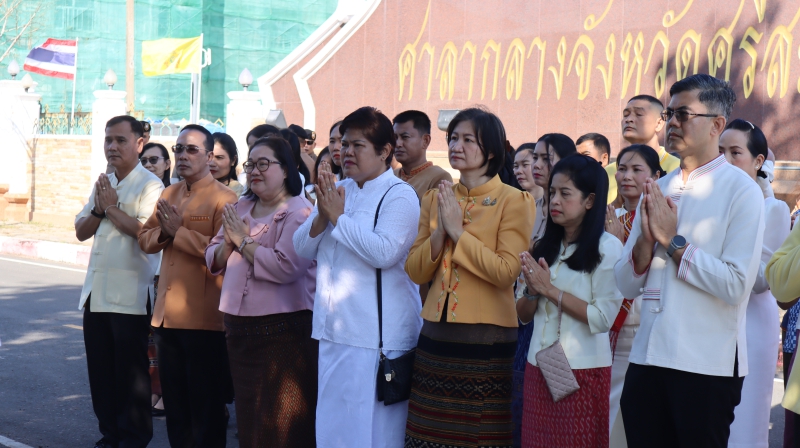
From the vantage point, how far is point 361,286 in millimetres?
4297

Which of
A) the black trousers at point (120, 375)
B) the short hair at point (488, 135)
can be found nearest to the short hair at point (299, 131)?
the black trousers at point (120, 375)

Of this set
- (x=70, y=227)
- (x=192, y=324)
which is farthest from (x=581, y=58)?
(x=70, y=227)

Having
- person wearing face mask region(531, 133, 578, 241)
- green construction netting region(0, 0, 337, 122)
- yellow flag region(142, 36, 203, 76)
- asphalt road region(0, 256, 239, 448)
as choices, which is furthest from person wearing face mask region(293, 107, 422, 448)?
green construction netting region(0, 0, 337, 122)

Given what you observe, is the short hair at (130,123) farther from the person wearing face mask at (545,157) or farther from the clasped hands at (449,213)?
the clasped hands at (449,213)

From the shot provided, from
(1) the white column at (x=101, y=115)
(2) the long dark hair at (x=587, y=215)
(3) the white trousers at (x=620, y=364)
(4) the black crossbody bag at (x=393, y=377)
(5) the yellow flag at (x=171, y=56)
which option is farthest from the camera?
(5) the yellow flag at (x=171, y=56)

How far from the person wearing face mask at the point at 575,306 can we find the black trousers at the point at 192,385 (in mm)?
1936

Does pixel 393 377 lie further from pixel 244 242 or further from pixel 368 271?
pixel 244 242

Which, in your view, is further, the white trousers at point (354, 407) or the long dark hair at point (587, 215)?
the white trousers at point (354, 407)

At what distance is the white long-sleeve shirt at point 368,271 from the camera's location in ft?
13.8

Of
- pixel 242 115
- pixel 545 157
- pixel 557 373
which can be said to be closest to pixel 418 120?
pixel 545 157

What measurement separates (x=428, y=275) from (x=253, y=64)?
28697 millimetres

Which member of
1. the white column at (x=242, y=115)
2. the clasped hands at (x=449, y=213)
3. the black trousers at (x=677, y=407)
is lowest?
the black trousers at (x=677, y=407)

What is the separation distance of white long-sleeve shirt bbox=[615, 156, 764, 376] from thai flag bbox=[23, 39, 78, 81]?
76.1 feet

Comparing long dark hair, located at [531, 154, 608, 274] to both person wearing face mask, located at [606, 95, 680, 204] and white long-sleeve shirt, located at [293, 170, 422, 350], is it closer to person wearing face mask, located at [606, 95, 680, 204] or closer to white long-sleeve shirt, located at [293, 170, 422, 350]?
white long-sleeve shirt, located at [293, 170, 422, 350]
